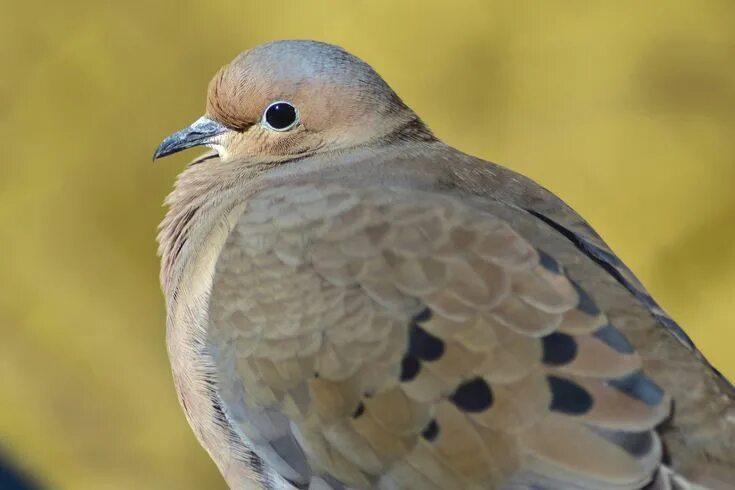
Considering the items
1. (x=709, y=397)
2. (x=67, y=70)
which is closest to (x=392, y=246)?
(x=709, y=397)

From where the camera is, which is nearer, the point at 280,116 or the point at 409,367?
the point at 409,367

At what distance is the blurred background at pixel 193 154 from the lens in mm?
2375

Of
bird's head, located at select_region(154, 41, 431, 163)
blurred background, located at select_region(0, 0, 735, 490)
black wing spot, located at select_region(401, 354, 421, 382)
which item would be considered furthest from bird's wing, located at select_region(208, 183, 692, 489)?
blurred background, located at select_region(0, 0, 735, 490)

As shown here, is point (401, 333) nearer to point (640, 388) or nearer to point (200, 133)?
point (640, 388)

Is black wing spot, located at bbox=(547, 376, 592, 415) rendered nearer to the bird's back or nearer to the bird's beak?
the bird's back

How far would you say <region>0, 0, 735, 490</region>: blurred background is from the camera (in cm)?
238

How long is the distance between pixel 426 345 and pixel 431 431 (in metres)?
0.09

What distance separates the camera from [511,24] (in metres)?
2.37

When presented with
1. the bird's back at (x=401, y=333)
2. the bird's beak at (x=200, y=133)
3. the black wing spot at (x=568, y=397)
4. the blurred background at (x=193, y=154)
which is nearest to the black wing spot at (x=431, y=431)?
the bird's back at (x=401, y=333)

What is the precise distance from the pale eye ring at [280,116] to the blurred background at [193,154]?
106cm

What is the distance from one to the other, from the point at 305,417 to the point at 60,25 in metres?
1.69

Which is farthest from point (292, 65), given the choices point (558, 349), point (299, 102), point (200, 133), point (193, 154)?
point (193, 154)

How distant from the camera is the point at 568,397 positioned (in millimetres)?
982

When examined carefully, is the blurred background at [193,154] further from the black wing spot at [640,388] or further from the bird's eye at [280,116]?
the black wing spot at [640,388]
